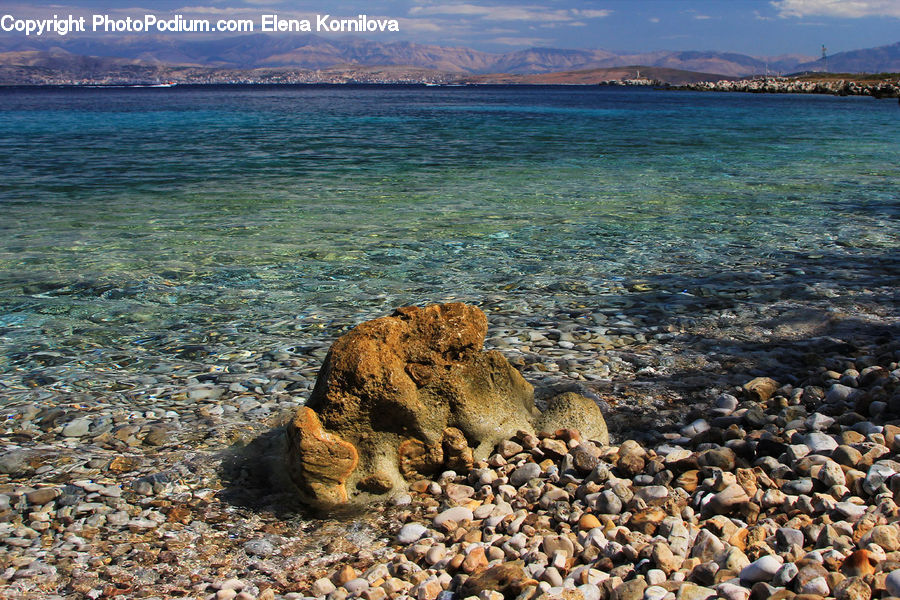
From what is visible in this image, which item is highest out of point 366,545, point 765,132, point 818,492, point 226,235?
point 765,132

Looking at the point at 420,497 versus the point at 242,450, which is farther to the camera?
the point at 242,450

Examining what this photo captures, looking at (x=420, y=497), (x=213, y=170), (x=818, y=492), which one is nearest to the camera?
(x=818, y=492)

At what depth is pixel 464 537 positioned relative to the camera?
4.26 m

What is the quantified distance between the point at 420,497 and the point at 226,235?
371 inches

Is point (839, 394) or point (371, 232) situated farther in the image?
point (371, 232)

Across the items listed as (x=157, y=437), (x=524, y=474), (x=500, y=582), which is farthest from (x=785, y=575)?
(x=157, y=437)

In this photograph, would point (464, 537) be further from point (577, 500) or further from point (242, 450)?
point (242, 450)

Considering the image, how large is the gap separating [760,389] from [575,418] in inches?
73.4

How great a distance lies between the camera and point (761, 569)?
347 cm

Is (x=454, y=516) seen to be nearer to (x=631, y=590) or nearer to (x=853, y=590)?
(x=631, y=590)

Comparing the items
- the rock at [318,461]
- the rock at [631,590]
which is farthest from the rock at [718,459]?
the rock at [318,461]

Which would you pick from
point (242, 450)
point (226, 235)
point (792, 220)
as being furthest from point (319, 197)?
point (242, 450)

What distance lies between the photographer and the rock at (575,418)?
5398 millimetres

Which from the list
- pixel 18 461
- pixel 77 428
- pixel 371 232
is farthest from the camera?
pixel 371 232
